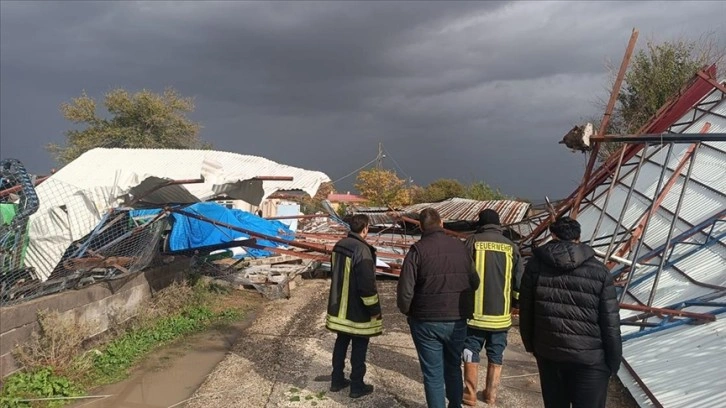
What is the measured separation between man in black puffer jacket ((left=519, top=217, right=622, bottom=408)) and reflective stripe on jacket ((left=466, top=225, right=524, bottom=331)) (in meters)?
1.15

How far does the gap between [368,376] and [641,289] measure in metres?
3.58

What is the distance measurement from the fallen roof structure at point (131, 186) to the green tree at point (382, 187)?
2548cm

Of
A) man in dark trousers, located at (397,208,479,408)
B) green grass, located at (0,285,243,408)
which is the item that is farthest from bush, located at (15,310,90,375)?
man in dark trousers, located at (397,208,479,408)

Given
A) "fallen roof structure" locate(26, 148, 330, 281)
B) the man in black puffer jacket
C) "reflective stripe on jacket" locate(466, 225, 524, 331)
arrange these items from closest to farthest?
the man in black puffer jacket, "reflective stripe on jacket" locate(466, 225, 524, 331), "fallen roof structure" locate(26, 148, 330, 281)

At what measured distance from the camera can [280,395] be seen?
4871 mm

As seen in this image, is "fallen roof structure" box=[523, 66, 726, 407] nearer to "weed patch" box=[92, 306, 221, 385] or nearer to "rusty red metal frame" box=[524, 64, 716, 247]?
"rusty red metal frame" box=[524, 64, 716, 247]

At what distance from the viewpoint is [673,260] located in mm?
6184

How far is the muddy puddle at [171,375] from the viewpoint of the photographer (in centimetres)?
508

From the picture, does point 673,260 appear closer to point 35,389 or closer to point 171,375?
point 171,375

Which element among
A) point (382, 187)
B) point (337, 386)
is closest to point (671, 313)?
point (337, 386)

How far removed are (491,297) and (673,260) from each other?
3236 mm

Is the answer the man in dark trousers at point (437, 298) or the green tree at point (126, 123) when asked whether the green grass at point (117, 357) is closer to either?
the man in dark trousers at point (437, 298)

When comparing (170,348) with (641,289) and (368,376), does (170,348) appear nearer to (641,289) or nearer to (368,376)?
(368,376)

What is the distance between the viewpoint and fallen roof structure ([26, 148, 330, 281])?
6.05m
